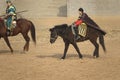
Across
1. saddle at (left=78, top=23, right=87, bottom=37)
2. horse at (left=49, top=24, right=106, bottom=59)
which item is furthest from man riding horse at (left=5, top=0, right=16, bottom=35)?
saddle at (left=78, top=23, right=87, bottom=37)

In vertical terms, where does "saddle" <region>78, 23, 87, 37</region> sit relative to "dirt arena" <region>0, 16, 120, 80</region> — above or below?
above

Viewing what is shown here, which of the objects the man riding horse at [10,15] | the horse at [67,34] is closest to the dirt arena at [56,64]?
the horse at [67,34]

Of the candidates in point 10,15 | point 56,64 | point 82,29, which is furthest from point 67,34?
point 10,15

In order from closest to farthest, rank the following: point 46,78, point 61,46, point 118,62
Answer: point 46,78 < point 118,62 < point 61,46

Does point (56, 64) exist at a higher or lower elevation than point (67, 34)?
lower

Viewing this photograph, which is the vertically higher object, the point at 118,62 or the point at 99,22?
the point at 118,62

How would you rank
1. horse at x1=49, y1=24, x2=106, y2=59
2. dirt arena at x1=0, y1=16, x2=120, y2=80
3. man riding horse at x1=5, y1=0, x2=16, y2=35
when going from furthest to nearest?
1. man riding horse at x1=5, y1=0, x2=16, y2=35
2. horse at x1=49, y1=24, x2=106, y2=59
3. dirt arena at x1=0, y1=16, x2=120, y2=80

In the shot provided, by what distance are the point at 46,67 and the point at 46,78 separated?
1745 millimetres

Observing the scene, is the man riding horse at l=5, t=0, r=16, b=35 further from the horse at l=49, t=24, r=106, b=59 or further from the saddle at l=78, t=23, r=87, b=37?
the saddle at l=78, t=23, r=87, b=37

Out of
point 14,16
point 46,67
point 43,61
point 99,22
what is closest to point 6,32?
point 14,16

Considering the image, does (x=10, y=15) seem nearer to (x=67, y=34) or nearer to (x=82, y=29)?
(x=67, y=34)

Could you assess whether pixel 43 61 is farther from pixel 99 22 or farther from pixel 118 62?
pixel 99 22

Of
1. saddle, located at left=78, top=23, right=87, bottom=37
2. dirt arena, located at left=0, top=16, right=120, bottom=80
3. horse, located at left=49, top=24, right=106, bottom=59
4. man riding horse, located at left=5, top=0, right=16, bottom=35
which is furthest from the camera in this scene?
man riding horse, located at left=5, top=0, right=16, bottom=35

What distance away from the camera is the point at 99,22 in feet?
86.6
